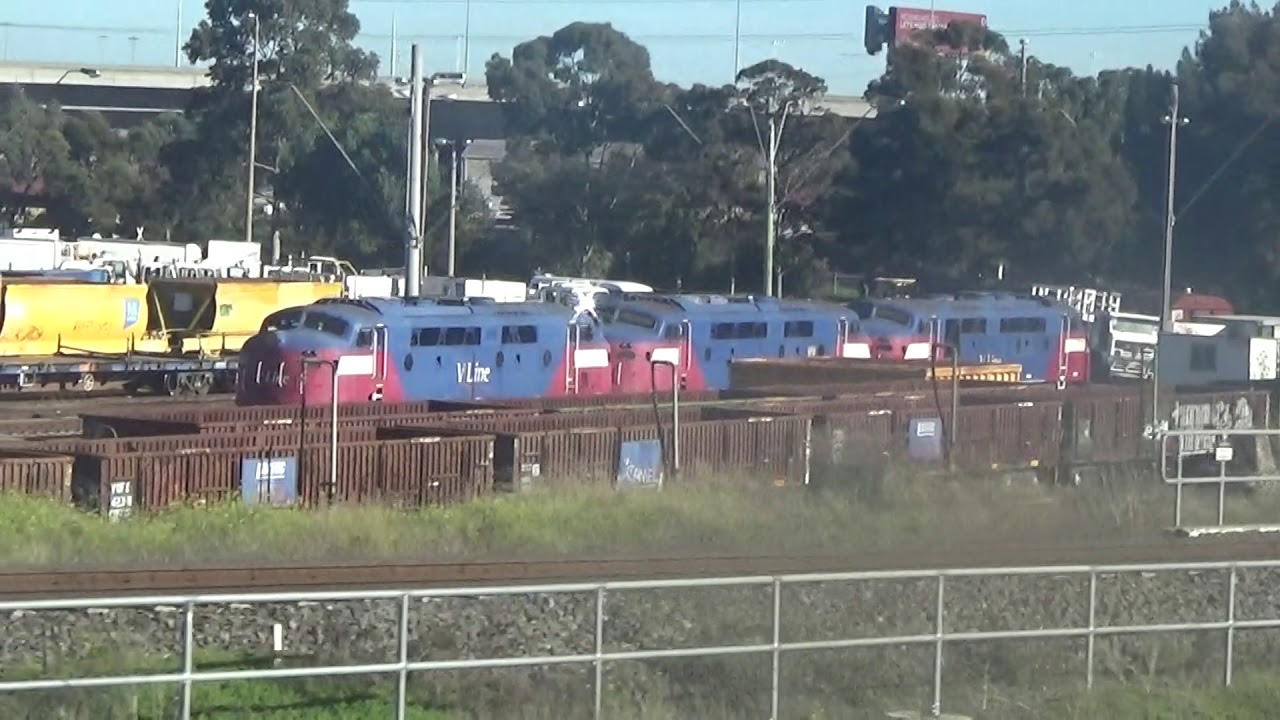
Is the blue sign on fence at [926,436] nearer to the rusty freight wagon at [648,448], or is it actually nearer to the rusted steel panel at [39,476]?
the rusty freight wagon at [648,448]

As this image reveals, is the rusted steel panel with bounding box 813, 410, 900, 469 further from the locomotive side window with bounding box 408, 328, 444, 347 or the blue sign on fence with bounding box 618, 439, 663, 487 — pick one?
the locomotive side window with bounding box 408, 328, 444, 347

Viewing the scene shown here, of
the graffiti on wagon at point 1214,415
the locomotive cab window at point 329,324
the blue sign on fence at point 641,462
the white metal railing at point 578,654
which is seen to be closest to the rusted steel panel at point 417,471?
the blue sign on fence at point 641,462

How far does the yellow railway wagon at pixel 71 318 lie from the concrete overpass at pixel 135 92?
170 ft

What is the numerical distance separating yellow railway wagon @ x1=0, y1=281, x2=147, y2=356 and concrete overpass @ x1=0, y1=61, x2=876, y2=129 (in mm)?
51941

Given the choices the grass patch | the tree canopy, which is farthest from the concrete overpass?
the grass patch

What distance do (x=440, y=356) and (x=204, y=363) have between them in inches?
331

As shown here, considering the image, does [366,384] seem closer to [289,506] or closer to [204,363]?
[204,363]

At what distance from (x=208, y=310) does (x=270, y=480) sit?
22735 mm

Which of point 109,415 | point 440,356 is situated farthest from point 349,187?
point 109,415

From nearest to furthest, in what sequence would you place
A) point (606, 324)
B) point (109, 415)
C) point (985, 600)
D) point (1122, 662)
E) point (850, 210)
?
point (1122, 662), point (985, 600), point (109, 415), point (606, 324), point (850, 210)

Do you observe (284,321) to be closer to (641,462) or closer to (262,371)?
(262,371)

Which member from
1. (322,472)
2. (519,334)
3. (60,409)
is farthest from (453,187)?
(322,472)

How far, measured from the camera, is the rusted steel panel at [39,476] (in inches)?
830

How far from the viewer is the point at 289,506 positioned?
2209 cm
